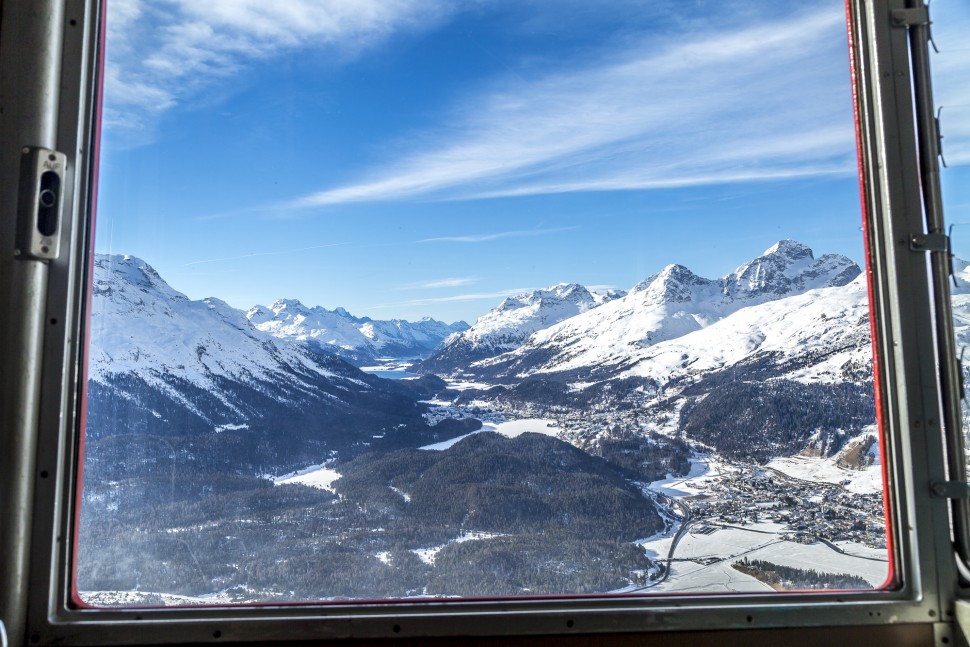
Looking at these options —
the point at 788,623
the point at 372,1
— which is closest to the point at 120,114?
the point at 372,1

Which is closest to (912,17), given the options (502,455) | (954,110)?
(954,110)

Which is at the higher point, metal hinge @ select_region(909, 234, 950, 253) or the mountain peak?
the mountain peak

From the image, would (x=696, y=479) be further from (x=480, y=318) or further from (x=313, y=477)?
(x=313, y=477)

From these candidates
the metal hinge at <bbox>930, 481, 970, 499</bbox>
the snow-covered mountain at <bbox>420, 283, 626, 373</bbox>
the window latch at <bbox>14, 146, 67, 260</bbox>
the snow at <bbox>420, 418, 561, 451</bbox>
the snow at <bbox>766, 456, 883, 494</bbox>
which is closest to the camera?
the window latch at <bbox>14, 146, 67, 260</bbox>

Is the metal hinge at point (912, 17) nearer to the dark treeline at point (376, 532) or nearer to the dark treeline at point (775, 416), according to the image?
the dark treeline at point (775, 416)


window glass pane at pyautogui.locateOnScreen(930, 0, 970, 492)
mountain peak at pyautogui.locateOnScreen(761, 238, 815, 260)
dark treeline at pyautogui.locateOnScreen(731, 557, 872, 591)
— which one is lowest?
dark treeline at pyautogui.locateOnScreen(731, 557, 872, 591)

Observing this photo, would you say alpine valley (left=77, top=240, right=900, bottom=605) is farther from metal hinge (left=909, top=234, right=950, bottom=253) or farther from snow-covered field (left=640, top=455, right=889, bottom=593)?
metal hinge (left=909, top=234, right=950, bottom=253)

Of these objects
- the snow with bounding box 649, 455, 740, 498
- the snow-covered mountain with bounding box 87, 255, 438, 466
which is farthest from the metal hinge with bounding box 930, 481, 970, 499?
the snow-covered mountain with bounding box 87, 255, 438, 466
